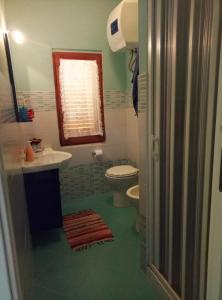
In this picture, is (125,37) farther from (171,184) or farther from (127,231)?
(127,231)

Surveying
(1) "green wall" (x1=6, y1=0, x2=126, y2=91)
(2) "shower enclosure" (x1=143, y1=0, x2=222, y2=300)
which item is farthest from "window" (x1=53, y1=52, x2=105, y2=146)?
(2) "shower enclosure" (x1=143, y1=0, x2=222, y2=300)

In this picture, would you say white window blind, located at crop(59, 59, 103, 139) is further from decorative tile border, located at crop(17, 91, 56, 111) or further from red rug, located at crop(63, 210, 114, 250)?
red rug, located at crop(63, 210, 114, 250)

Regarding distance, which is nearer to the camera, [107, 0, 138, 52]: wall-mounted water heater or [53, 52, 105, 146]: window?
[107, 0, 138, 52]: wall-mounted water heater

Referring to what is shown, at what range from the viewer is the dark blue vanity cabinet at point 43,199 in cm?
190

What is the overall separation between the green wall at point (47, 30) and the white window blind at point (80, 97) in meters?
0.18

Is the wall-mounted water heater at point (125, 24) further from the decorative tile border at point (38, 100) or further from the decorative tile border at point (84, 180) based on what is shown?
the decorative tile border at point (84, 180)

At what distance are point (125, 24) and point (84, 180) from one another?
6.44 ft

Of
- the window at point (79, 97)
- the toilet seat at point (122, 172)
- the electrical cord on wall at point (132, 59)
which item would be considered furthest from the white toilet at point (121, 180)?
the electrical cord on wall at point (132, 59)

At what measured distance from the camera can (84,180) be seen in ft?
9.72

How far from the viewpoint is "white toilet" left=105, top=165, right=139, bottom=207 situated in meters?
2.43

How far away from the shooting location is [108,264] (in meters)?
1.75

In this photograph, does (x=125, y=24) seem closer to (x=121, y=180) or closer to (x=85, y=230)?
(x=121, y=180)

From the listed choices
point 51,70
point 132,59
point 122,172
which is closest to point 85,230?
point 122,172

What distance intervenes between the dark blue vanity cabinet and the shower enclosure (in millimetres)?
950
